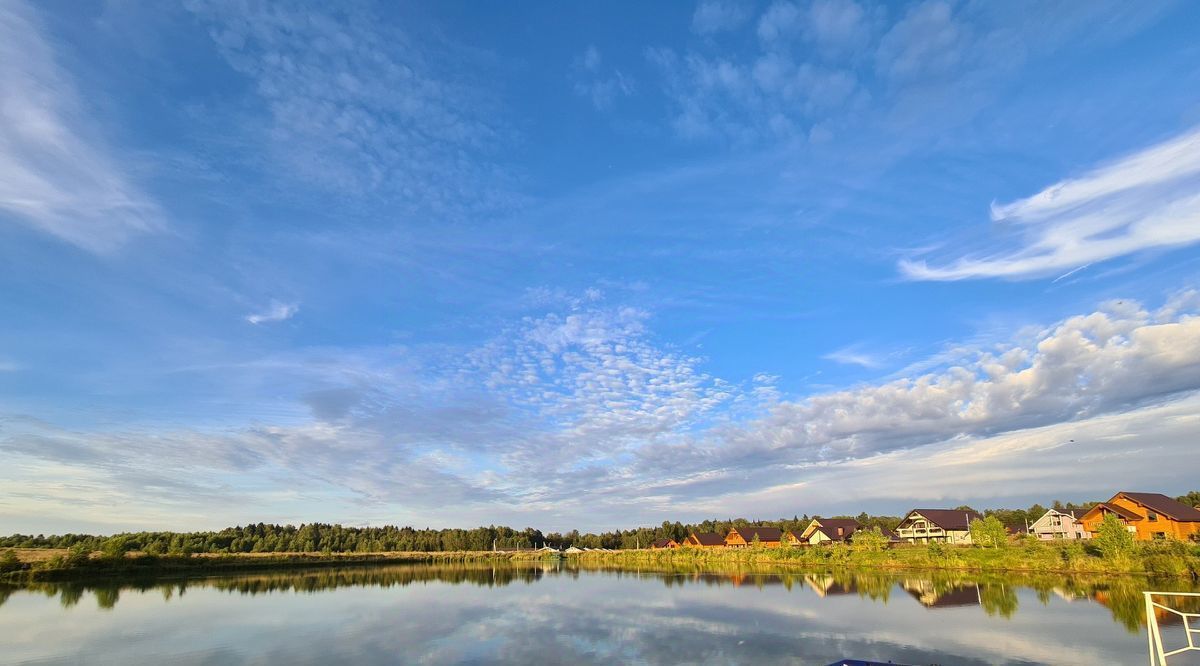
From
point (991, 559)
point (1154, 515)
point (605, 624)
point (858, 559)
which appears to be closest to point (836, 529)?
point (858, 559)

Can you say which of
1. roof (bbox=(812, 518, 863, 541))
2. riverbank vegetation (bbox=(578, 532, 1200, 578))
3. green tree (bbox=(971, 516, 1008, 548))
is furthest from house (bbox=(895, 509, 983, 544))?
green tree (bbox=(971, 516, 1008, 548))

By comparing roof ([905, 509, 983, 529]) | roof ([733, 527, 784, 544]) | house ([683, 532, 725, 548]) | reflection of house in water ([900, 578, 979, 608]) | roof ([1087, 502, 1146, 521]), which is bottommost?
house ([683, 532, 725, 548])

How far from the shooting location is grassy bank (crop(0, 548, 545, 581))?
52.6 m

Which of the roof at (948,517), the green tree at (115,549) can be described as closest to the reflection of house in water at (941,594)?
the roof at (948,517)

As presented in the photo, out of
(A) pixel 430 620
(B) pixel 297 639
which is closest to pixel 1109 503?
(A) pixel 430 620

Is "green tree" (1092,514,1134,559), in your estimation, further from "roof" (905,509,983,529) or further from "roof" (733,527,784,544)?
"roof" (733,527,784,544)

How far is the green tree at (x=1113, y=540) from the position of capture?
1624 inches

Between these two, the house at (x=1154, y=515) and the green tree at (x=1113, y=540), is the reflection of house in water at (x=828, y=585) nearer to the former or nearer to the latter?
the green tree at (x=1113, y=540)

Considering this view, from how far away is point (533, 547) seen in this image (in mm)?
159125

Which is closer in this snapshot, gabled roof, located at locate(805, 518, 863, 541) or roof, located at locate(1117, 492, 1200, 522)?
roof, located at locate(1117, 492, 1200, 522)

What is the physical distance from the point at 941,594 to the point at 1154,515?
4501cm

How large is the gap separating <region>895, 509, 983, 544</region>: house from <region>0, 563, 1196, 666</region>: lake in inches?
1683

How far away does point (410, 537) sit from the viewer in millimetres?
157625

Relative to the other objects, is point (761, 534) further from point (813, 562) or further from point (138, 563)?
point (138, 563)
